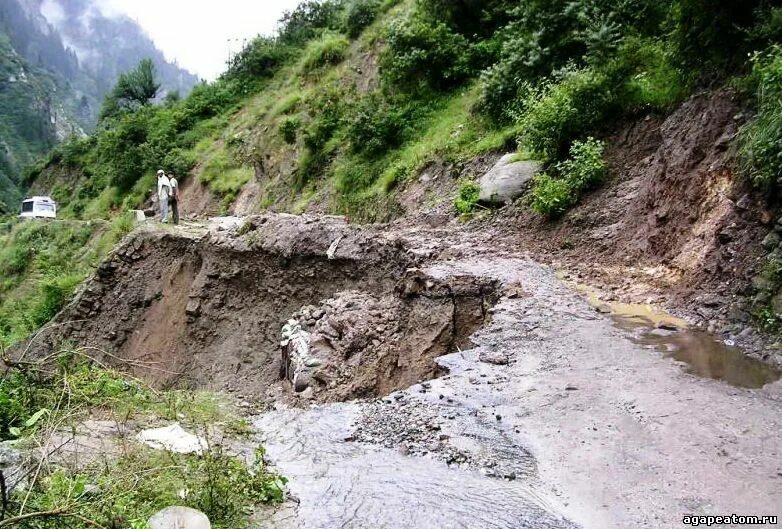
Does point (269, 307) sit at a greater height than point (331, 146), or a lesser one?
lesser

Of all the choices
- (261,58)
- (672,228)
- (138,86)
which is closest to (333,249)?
(672,228)

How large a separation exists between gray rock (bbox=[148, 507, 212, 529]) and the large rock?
29.7 feet

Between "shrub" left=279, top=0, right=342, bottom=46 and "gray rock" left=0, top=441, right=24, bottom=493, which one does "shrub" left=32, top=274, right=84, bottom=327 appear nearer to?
"gray rock" left=0, top=441, right=24, bottom=493

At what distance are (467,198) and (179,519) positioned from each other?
965 cm

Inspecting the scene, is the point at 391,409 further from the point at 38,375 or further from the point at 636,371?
the point at 38,375

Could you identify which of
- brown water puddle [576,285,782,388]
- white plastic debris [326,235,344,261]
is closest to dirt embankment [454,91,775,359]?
brown water puddle [576,285,782,388]

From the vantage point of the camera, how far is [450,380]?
553cm

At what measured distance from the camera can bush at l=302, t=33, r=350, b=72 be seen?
84.8 feet

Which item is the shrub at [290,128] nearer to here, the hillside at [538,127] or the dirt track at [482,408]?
the hillside at [538,127]

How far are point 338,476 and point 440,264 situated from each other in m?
4.69

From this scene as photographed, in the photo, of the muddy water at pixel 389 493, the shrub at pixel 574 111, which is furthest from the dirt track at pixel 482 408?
the shrub at pixel 574 111

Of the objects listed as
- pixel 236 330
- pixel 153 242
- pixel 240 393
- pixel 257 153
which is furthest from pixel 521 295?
pixel 257 153

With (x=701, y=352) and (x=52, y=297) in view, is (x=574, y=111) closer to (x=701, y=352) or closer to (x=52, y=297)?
(x=701, y=352)

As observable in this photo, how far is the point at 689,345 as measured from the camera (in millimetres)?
5758
